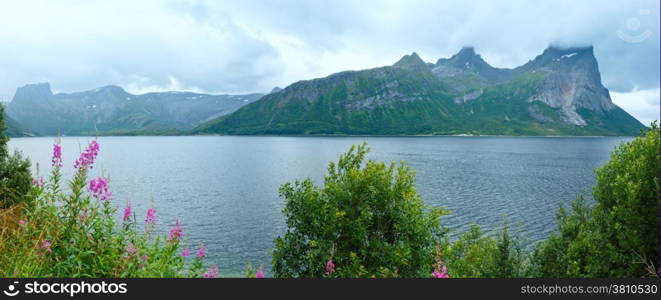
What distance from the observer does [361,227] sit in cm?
2127

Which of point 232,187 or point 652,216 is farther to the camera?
point 232,187

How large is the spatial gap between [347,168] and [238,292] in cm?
2059

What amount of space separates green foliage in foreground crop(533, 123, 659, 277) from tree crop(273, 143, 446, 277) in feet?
35.4

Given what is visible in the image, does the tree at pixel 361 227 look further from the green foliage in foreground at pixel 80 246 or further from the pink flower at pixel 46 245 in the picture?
the pink flower at pixel 46 245

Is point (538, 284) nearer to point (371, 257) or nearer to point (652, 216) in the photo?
point (371, 257)

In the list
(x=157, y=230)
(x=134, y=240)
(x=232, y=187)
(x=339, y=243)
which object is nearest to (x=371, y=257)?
(x=339, y=243)

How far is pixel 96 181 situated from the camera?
8.91 m

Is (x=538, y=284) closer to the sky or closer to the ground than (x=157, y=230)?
closer to the sky

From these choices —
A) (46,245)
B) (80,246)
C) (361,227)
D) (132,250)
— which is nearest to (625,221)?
(361,227)

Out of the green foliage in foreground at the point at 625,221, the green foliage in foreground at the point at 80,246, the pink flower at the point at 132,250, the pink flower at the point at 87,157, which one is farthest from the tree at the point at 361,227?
the pink flower at the point at 87,157

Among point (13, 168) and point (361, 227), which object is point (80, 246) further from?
point (13, 168)

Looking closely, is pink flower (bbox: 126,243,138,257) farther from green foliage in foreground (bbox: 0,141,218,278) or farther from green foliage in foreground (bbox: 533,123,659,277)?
green foliage in foreground (bbox: 533,123,659,277)

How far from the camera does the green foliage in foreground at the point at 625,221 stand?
2236 centimetres

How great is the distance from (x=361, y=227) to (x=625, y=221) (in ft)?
58.6
